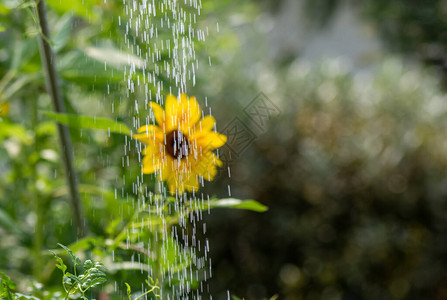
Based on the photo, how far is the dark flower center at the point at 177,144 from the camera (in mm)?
369

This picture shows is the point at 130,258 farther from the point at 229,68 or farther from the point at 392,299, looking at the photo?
the point at 229,68

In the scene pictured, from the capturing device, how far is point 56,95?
0.45 metres

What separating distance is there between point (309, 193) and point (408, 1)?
1274mm

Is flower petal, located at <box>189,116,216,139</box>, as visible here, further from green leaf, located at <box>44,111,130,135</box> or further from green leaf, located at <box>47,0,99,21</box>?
green leaf, located at <box>47,0,99,21</box>

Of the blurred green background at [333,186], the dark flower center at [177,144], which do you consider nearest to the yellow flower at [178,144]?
the dark flower center at [177,144]

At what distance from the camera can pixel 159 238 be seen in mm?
432

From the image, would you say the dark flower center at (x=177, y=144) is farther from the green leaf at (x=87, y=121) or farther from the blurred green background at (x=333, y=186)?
the blurred green background at (x=333, y=186)

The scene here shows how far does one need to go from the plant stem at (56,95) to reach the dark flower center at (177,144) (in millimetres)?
123

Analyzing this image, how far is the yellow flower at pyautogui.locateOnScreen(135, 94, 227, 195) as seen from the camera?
37cm

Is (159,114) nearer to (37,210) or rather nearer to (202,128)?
(202,128)

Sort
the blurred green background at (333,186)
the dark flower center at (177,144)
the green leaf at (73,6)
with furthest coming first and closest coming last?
the blurred green background at (333,186) → the green leaf at (73,6) → the dark flower center at (177,144)

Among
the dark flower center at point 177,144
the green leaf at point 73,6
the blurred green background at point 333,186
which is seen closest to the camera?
the dark flower center at point 177,144

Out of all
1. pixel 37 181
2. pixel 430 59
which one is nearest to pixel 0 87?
pixel 37 181

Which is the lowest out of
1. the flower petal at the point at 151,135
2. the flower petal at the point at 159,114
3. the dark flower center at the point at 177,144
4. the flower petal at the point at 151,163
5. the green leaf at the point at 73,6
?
the flower petal at the point at 151,163
